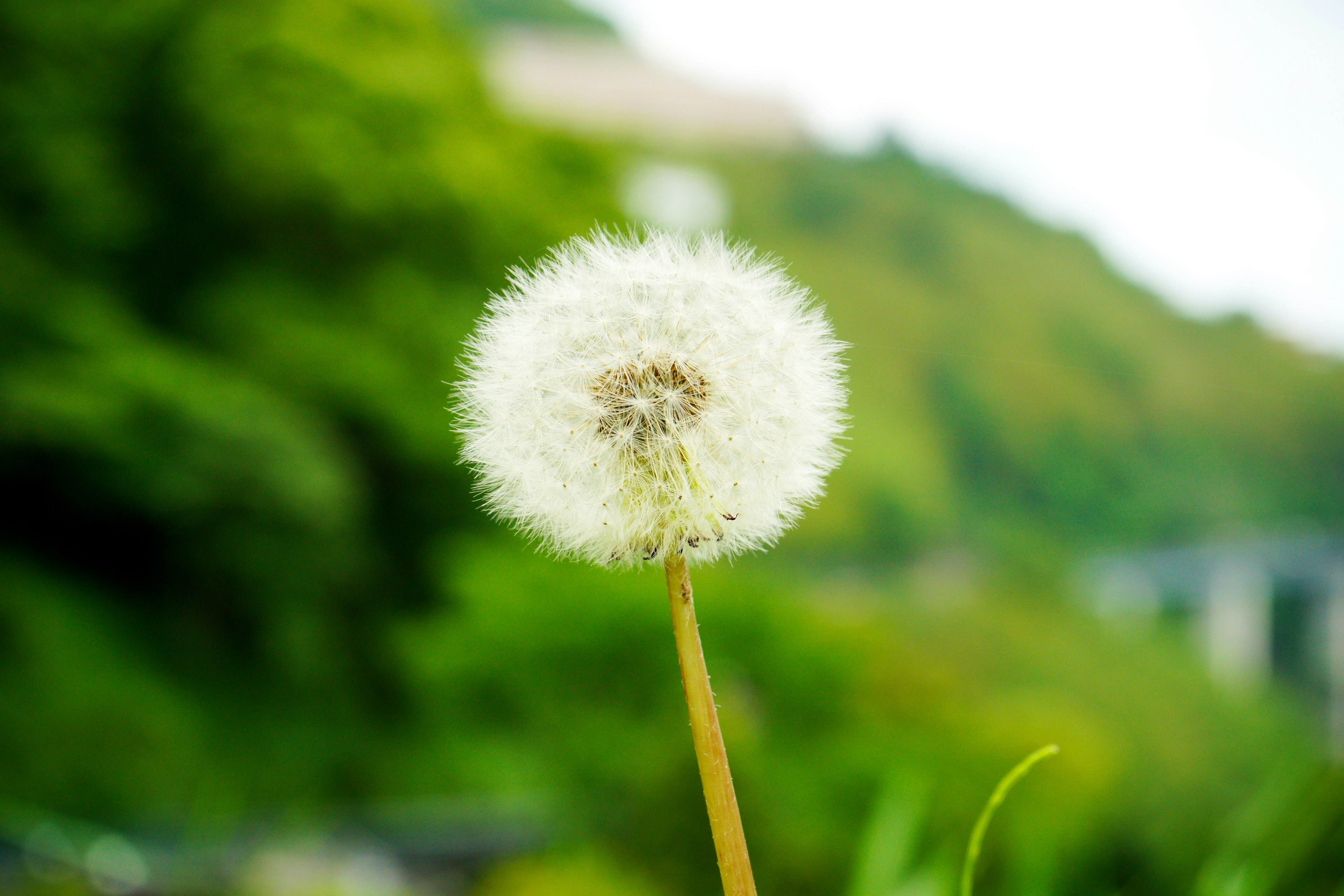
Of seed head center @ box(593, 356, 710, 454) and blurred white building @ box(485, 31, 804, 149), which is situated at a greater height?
blurred white building @ box(485, 31, 804, 149)

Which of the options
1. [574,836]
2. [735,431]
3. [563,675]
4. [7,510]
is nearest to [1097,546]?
[563,675]

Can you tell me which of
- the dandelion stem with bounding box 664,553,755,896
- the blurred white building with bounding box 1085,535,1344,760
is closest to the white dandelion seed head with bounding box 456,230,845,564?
the dandelion stem with bounding box 664,553,755,896

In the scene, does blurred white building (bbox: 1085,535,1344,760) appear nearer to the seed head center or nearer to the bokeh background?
the bokeh background

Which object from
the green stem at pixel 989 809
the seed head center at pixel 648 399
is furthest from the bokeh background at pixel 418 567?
the seed head center at pixel 648 399

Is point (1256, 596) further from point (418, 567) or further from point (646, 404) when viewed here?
point (646, 404)

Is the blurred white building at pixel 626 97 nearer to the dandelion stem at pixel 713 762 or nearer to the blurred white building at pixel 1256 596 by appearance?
the blurred white building at pixel 1256 596

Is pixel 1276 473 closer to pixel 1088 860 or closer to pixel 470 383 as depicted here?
pixel 1088 860

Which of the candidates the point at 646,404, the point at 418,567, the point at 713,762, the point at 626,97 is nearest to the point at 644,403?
the point at 646,404
